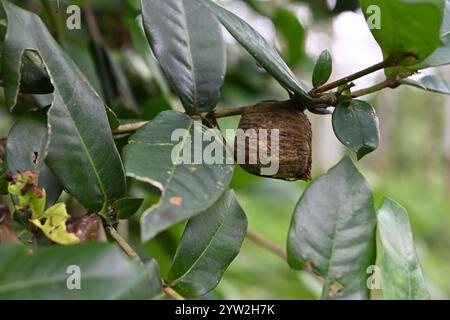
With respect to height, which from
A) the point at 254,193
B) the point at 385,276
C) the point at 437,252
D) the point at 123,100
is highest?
the point at 385,276

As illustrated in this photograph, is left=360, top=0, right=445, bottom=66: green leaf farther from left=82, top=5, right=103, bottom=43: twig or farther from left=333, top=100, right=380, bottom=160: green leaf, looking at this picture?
left=82, top=5, right=103, bottom=43: twig

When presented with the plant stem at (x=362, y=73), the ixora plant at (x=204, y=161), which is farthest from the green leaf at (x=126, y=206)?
the plant stem at (x=362, y=73)

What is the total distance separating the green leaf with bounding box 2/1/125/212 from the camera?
48 centimetres

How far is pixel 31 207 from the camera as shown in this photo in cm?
48

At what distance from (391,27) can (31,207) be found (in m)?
0.33

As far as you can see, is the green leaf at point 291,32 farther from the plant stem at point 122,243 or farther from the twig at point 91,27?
the plant stem at point 122,243

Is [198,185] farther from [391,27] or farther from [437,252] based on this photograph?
[437,252]

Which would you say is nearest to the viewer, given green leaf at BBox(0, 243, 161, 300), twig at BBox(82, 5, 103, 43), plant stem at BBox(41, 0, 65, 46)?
green leaf at BBox(0, 243, 161, 300)

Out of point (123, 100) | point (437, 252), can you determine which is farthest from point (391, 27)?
point (437, 252)

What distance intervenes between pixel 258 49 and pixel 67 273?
0.82 feet

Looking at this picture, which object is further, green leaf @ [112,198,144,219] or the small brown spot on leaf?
green leaf @ [112,198,144,219]

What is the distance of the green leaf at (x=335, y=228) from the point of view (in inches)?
18.6

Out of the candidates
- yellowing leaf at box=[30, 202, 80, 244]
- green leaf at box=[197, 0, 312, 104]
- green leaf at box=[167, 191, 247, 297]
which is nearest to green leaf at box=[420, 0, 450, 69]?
green leaf at box=[197, 0, 312, 104]

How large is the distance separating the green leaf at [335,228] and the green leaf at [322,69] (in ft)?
0.32
